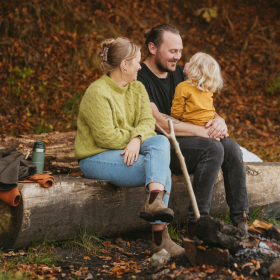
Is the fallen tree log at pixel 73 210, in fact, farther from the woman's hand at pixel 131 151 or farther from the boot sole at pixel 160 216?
the boot sole at pixel 160 216

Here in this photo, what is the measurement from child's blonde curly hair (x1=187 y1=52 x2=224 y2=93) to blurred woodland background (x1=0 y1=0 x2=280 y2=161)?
361cm

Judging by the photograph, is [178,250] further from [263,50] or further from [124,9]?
[263,50]

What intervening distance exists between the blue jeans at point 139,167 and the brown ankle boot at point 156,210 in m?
0.12

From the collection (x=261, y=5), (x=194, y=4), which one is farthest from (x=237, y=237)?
(x=261, y=5)

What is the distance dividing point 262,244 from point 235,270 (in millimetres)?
401

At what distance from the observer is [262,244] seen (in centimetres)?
283

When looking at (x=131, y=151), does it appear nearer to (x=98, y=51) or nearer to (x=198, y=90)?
(x=198, y=90)

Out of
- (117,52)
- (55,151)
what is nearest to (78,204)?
(55,151)

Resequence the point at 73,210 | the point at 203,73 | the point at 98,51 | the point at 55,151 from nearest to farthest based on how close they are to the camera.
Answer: the point at 73,210, the point at 203,73, the point at 55,151, the point at 98,51

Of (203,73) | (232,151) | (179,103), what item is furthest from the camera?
(179,103)

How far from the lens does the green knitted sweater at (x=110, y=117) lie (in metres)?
3.23

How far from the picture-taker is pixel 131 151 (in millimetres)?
3166

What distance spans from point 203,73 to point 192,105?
0.34 m

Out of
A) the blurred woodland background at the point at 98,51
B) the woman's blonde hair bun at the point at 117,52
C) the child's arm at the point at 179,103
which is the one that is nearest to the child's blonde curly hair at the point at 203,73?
the child's arm at the point at 179,103
